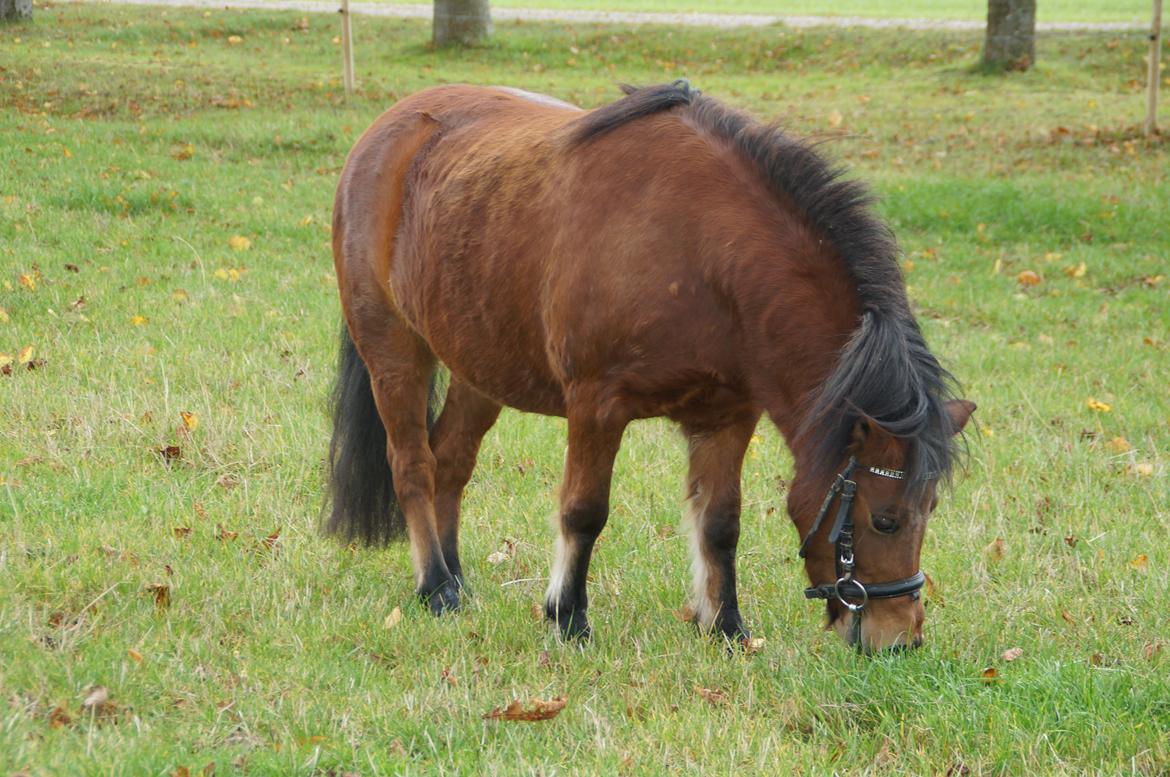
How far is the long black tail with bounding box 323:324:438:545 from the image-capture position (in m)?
5.45

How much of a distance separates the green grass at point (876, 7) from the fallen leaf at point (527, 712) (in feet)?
92.5

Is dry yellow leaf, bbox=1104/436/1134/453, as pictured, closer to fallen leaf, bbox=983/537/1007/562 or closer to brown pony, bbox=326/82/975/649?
fallen leaf, bbox=983/537/1007/562

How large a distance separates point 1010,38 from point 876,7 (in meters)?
14.7

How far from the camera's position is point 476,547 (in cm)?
566

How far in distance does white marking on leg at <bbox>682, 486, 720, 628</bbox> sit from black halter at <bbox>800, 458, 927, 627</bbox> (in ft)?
2.94

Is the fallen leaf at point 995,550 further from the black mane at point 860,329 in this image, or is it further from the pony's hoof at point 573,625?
the pony's hoof at point 573,625

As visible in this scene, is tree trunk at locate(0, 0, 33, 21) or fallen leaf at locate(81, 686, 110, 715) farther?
tree trunk at locate(0, 0, 33, 21)

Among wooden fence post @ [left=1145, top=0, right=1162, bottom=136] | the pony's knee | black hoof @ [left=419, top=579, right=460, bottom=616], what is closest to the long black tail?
black hoof @ [left=419, top=579, right=460, bottom=616]

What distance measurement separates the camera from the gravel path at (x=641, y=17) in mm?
25906

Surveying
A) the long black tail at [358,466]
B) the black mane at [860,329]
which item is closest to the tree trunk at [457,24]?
the long black tail at [358,466]

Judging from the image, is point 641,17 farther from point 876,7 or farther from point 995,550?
point 995,550

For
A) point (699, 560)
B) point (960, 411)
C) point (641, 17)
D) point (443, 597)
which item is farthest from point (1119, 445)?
point (641, 17)

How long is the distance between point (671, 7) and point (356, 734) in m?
32.8

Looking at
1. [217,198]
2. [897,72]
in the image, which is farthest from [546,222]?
[897,72]
